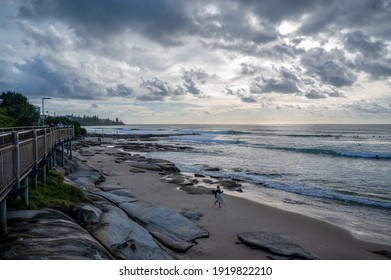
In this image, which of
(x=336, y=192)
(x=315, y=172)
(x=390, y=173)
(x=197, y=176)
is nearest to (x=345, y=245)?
(x=336, y=192)

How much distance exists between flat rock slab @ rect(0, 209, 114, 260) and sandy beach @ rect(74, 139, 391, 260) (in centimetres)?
375

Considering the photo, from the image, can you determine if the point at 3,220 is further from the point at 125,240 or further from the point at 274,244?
the point at 274,244

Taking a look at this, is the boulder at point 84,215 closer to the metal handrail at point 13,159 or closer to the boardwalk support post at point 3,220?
the metal handrail at point 13,159

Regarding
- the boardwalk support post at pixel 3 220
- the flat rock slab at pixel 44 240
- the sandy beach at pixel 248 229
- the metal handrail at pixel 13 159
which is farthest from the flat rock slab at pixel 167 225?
the boardwalk support post at pixel 3 220

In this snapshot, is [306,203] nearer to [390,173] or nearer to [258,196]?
[258,196]

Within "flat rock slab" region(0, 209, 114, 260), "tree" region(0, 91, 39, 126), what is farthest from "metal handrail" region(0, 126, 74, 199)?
"tree" region(0, 91, 39, 126)

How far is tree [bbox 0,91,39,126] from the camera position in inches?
1423

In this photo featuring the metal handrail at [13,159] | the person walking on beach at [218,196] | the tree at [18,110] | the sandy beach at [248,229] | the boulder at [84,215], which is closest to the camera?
the metal handrail at [13,159]

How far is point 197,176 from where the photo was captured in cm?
2647

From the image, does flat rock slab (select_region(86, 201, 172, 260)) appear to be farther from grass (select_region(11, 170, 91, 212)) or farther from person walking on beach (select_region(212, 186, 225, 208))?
person walking on beach (select_region(212, 186, 225, 208))

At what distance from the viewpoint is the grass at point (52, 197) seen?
8.92m

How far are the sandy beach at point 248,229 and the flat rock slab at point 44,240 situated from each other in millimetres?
3754

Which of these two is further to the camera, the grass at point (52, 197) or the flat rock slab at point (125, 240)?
the grass at point (52, 197)

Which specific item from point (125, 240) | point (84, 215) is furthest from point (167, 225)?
point (84, 215)
